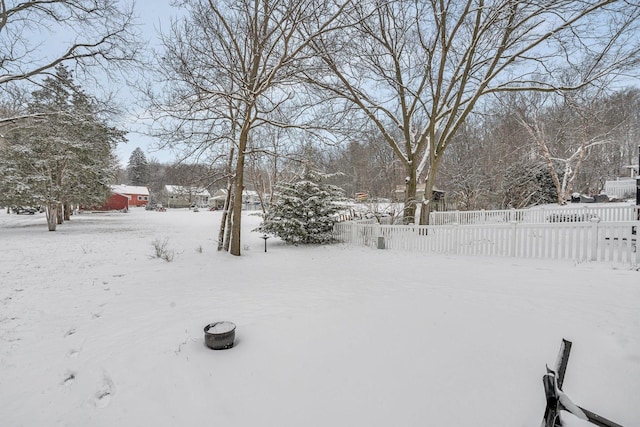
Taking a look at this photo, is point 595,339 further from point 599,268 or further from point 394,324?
point 599,268

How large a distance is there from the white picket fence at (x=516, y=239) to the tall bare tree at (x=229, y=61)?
14.5 ft

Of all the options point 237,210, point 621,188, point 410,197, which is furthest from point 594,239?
point 621,188

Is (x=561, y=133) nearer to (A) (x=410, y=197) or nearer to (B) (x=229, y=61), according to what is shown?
(A) (x=410, y=197)

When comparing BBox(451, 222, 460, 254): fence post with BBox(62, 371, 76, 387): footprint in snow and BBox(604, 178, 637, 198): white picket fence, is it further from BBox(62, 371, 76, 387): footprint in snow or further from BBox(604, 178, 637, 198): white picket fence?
BBox(604, 178, 637, 198): white picket fence

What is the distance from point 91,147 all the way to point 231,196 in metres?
10.4

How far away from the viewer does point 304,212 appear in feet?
33.4

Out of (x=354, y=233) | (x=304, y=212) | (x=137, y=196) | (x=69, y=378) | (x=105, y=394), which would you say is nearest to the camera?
(x=105, y=394)

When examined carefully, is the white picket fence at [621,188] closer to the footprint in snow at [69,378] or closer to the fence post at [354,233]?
the fence post at [354,233]

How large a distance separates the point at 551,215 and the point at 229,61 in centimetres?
1268

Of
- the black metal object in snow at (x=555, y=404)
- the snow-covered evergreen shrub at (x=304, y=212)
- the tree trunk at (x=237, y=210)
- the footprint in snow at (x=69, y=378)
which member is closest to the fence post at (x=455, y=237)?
the snow-covered evergreen shrub at (x=304, y=212)

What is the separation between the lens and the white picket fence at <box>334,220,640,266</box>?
5684 millimetres

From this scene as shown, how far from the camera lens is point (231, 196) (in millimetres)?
8883

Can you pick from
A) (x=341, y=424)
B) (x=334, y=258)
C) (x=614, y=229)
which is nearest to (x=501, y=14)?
(x=614, y=229)

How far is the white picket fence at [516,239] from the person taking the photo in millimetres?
5684
